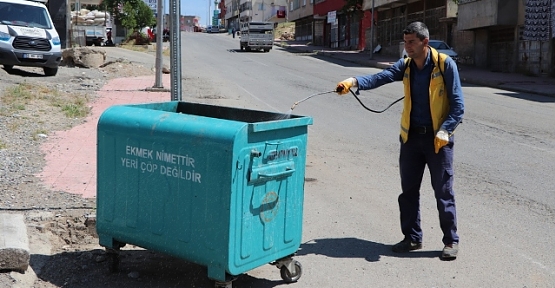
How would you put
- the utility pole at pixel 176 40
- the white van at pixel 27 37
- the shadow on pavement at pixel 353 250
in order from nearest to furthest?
1. the shadow on pavement at pixel 353 250
2. the utility pole at pixel 176 40
3. the white van at pixel 27 37

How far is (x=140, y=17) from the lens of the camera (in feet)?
183

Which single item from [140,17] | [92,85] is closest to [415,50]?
[92,85]

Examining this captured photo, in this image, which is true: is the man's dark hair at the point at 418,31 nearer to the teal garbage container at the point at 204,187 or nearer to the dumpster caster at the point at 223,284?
the teal garbage container at the point at 204,187

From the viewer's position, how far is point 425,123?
5.49m

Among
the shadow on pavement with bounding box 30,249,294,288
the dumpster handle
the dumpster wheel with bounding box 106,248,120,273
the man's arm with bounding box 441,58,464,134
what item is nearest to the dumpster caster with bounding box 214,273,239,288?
the shadow on pavement with bounding box 30,249,294,288

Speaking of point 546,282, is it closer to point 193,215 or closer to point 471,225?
point 471,225

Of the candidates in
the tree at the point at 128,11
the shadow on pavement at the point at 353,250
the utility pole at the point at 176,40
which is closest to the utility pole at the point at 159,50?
the utility pole at the point at 176,40

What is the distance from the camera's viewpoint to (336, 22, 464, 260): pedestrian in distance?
211 inches

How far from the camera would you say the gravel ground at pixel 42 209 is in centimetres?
496

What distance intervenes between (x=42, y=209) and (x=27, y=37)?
15.2m

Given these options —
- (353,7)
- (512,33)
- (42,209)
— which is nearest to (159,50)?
(42,209)

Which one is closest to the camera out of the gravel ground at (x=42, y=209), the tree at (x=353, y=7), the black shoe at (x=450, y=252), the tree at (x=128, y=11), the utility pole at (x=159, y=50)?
the gravel ground at (x=42, y=209)

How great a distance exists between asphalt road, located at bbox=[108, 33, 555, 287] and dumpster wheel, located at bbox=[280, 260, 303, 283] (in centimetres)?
5

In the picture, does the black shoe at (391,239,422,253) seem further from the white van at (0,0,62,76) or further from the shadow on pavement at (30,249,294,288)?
the white van at (0,0,62,76)
